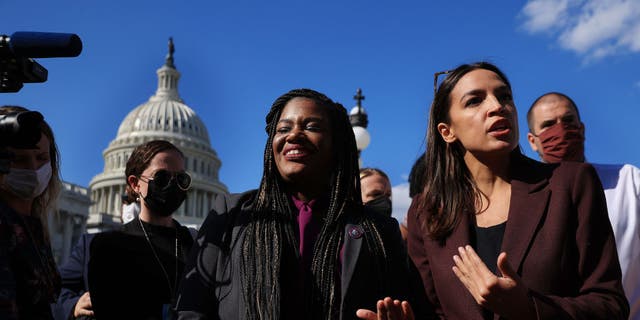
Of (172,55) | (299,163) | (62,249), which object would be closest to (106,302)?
(299,163)

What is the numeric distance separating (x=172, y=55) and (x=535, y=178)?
10279cm

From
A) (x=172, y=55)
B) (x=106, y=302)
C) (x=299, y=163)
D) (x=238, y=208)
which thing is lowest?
(x=106, y=302)

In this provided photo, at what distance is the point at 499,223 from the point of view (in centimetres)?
288

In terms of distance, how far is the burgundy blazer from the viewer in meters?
2.46

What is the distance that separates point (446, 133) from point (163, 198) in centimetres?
212

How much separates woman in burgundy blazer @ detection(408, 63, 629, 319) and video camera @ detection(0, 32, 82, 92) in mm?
1613

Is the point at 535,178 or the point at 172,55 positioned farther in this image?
the point at 172,55

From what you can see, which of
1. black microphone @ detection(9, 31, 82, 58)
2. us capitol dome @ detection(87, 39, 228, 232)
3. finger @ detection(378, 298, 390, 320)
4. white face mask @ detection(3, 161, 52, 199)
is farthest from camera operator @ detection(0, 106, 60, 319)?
us capitol dome @ detection(87, 39, 228, 232)

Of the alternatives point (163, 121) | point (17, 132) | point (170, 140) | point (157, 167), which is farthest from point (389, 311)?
point (163, 121)

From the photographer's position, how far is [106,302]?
3.71 meters

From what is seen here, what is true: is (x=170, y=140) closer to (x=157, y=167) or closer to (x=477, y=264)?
(x=157, y=167)

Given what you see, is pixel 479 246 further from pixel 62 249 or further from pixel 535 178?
pixel 62 249

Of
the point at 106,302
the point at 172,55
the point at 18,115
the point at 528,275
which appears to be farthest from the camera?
the point at 172,55

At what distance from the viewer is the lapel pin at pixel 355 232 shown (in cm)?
288
